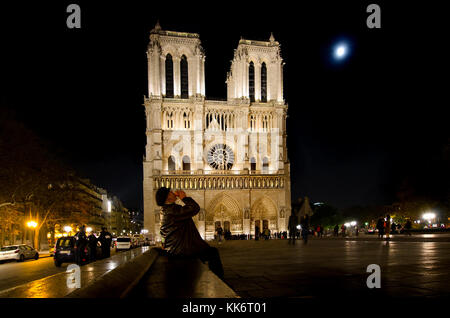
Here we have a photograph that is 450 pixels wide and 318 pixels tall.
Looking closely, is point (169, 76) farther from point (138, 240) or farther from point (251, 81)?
point (138, 240)

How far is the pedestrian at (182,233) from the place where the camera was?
5047 millimetres

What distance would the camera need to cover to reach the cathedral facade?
46219mm

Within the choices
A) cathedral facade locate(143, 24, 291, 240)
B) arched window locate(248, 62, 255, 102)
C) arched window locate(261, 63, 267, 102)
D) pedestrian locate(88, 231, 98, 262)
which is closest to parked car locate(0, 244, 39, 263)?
pedestrian locate(88, 231, 98, 262)

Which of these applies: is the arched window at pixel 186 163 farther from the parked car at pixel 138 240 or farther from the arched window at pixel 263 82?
the arched window at pixel 263 82

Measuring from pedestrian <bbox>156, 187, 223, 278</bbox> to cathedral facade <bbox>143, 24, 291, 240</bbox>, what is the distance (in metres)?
40.1

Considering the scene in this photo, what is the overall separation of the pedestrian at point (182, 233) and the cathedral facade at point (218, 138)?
132 feet

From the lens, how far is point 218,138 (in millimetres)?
49125

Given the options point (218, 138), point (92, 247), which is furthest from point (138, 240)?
point (92, 247)

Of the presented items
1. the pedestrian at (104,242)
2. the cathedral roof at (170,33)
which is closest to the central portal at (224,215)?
the cathedral roof at (170,33)

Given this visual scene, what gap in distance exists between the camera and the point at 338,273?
18.0ft

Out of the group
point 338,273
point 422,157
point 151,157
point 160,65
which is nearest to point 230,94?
point 160,65

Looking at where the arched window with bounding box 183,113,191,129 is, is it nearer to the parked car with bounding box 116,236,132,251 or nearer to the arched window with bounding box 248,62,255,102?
the arched window with bounding box 248,62,255,102

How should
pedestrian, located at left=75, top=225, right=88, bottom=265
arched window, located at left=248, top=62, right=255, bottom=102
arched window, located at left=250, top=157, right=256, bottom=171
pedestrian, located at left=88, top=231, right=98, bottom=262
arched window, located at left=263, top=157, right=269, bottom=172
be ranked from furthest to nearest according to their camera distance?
arched window, located at left=248, top=62, right=255, bottom=102 < arched window, located at left=263, top=157, right=269, bottom=172 < arched window, located at left=250, top=157, right=256, bottom=171 < pedestrian, located at left=88, top=231, right=98, bottom=262 < pedestrian, located at left=75, top=225, right=88, bottom=265

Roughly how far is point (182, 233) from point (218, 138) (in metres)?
44.1
